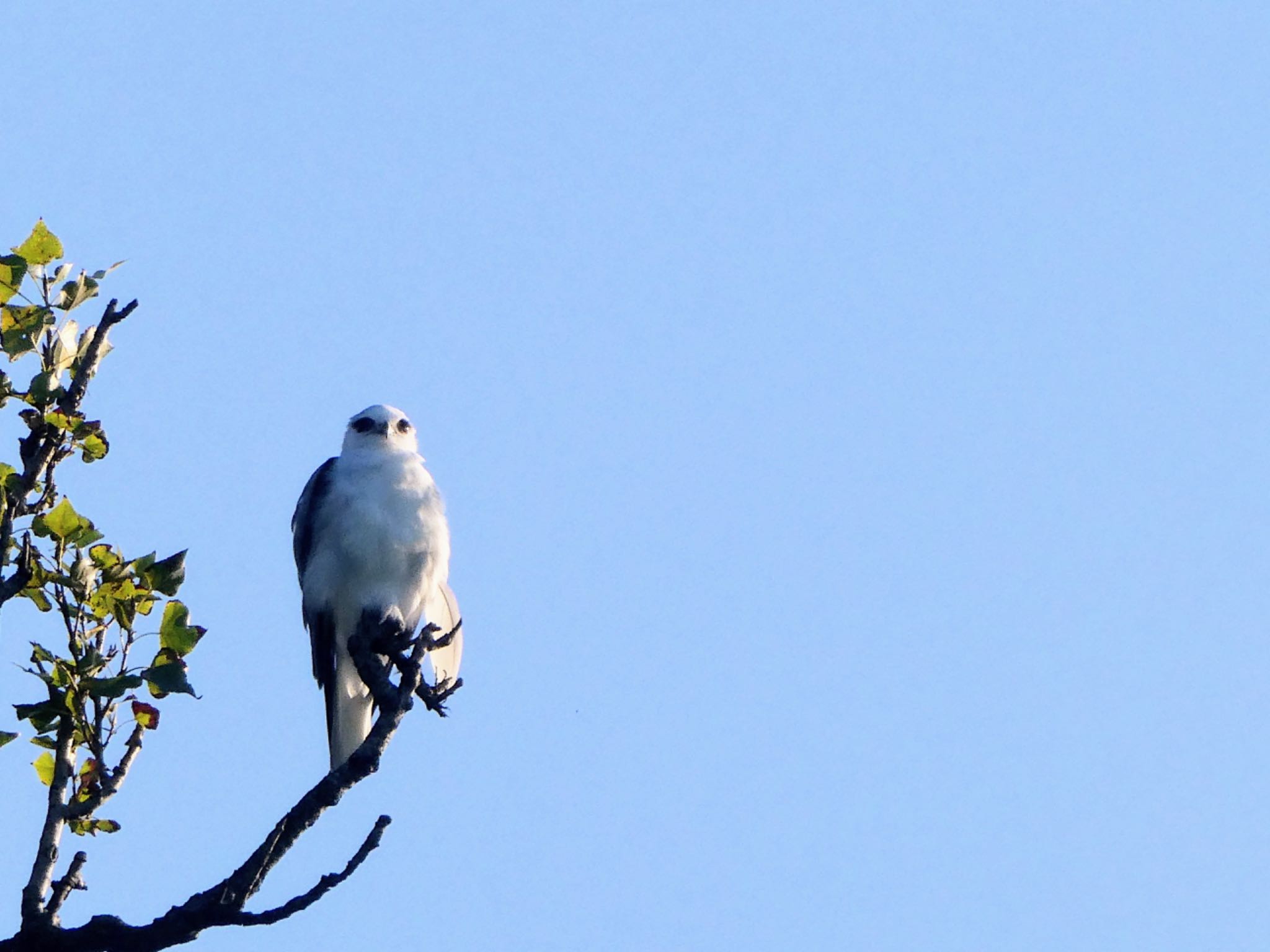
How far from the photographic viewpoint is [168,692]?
16.1 feet

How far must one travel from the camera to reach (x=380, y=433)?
10016 mm

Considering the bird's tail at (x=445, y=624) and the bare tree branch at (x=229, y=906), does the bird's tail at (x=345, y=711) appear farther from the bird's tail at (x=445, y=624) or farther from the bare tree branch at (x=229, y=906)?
the bare tree branch at (x=229, y=906)

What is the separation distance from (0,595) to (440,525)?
4.25 m

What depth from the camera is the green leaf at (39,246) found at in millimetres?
5176

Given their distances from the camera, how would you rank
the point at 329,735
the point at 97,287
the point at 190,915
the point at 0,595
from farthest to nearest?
the point at 329,735 → the point at 97,287 → the point at 0,595 → the point at 190,915

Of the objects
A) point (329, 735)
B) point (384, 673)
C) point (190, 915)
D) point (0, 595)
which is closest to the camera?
→ point (190, 915)

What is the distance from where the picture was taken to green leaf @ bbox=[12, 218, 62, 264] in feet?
17.0

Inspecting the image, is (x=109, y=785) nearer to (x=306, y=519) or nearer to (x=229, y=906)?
(x=229, y=906)

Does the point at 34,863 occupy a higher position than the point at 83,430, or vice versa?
the point at 83,430

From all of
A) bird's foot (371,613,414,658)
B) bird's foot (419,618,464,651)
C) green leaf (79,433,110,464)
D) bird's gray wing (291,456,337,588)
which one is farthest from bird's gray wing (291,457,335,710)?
green leaf (79,433,110,464)

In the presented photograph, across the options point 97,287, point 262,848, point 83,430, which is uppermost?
point 97,287

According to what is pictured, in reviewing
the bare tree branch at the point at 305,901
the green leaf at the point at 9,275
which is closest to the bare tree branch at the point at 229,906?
the bare tree branch at the point at 305,901

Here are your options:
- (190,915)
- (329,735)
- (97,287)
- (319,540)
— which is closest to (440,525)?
(319,540)

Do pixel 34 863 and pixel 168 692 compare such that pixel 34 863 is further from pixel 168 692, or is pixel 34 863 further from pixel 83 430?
pixel 83 430
